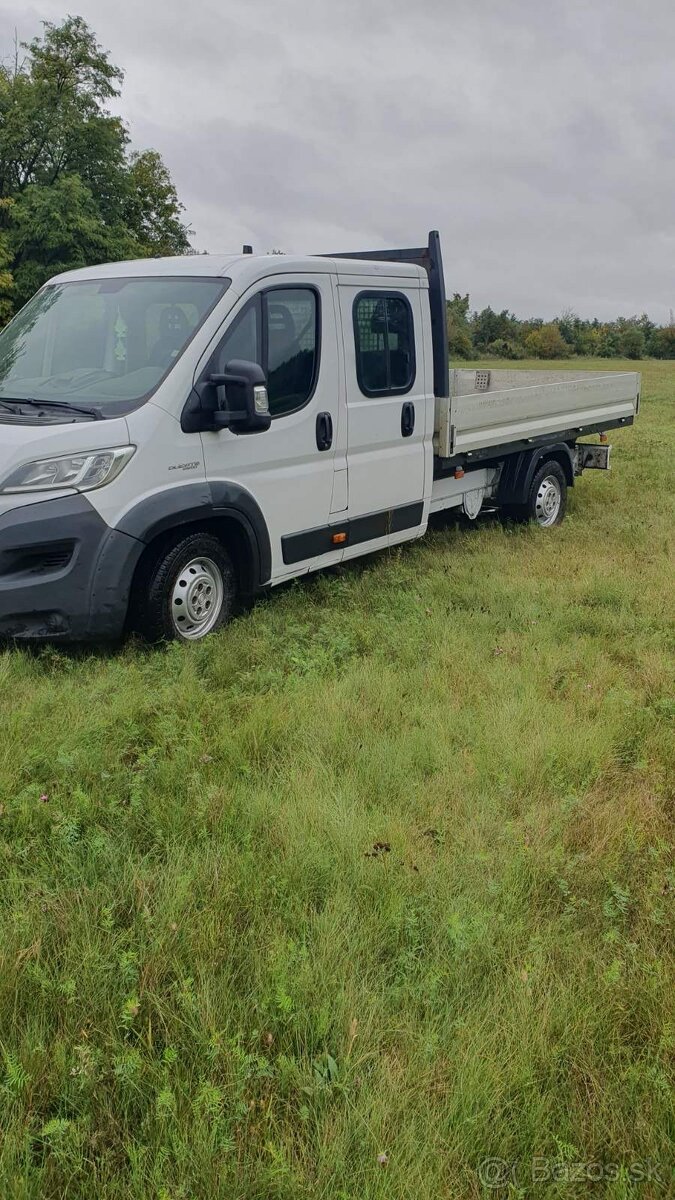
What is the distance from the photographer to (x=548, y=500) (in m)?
8.42

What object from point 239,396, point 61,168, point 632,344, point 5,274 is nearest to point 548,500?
point 239,396

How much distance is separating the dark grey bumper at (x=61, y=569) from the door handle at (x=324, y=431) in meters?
1.61

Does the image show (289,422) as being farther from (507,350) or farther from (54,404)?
(507,350)

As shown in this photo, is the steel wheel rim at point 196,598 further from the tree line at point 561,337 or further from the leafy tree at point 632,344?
the leafy tree at point 632,344

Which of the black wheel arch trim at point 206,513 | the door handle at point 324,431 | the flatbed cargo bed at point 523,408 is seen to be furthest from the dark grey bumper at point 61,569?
the flatbed cargo bed at point 523,408

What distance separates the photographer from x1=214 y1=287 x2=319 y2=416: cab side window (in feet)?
16.2

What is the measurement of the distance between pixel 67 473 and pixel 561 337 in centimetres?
6345

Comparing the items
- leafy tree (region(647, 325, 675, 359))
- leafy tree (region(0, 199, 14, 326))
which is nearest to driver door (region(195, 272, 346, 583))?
leafy tree (region(0, 199, 14, 326))

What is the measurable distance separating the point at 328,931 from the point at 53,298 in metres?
4.54

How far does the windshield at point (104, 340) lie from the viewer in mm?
4715

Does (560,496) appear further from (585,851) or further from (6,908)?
(6,908)

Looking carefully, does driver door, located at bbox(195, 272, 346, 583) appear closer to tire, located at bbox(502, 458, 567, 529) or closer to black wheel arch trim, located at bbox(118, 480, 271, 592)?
black wheel arch trim, located at bbox(118, 480, 271, 592)

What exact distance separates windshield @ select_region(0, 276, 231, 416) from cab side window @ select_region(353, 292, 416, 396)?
4.02 ft

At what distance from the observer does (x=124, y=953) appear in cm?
239
